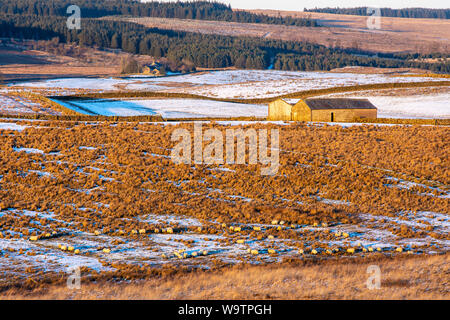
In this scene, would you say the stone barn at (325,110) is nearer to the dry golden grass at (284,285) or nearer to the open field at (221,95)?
the open field at (221,95)

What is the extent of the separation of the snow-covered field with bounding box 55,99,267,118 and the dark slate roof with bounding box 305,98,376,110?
31.0 ft

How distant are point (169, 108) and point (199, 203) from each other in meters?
40.9

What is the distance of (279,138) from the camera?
133ft

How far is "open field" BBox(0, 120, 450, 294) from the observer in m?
19.7

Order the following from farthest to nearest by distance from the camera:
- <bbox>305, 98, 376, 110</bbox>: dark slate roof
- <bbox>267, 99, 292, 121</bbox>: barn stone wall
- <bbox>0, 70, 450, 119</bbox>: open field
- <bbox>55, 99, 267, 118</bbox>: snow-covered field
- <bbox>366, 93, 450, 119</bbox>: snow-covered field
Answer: <bbox>0, 70, 450, 119</bbox>: open field
<bbox>55, 99, 267, 118</bbox>: snow-covered field
<bbox>366, 93, 450, 119</bbox>: snow-covered field
<bbox>267, 99, 292, 121</bbox>: barn stone wall
<bbox>305, 98, 376, 110</bbox>: dark slate roof

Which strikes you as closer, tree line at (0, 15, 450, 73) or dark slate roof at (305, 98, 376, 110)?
dark slate roof at (305, 98, 376, 110)

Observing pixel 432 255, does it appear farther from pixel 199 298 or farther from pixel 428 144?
pixel 428 144

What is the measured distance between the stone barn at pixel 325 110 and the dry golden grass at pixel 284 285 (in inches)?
1312

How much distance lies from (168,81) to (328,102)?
6491cm

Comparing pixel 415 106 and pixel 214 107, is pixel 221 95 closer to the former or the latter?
pixel 214 107

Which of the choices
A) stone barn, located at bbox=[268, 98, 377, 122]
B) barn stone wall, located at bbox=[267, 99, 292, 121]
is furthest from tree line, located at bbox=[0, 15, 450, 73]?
stone barn, located at bbox=[268, 98, 377, 122]

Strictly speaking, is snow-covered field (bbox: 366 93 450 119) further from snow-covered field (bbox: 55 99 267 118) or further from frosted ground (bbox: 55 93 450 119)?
snow-covered field (bbox: 55 99 267 118)

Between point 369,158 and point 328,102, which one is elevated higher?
point 328,102
